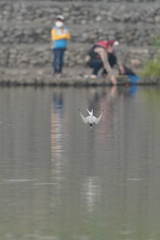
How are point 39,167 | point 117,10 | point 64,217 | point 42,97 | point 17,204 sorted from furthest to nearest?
point 117,10 < point 42,97 < point 39,167 < point 17,204 < point 64,217

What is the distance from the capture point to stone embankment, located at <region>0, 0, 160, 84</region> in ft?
128

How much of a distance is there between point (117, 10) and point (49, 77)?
1008 cm

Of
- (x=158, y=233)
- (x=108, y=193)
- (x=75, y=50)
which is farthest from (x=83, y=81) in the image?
(x=158, y=233)

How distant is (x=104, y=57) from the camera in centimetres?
3166

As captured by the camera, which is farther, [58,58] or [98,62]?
[58,58]

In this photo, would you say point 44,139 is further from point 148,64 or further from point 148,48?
point 148,48

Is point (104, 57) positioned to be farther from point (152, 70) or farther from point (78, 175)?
point (78, 175)

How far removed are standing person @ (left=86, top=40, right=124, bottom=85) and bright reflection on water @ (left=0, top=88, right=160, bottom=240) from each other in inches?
424

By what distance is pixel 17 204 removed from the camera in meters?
8.56

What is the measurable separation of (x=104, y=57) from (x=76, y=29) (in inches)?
379

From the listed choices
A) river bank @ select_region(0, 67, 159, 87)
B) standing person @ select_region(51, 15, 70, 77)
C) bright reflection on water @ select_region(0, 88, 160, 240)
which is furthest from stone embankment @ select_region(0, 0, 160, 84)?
bright reflection on water @ select_region(0, 88, 160, 240)

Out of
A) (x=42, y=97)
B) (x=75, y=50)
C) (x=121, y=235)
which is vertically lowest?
(x=121, y=235)

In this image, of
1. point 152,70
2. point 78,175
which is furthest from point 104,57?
point 78,175

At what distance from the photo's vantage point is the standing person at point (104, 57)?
3166 centimetres
